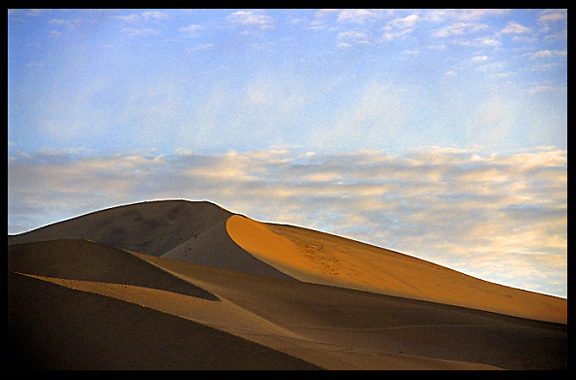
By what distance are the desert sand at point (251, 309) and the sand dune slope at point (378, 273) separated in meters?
0.09

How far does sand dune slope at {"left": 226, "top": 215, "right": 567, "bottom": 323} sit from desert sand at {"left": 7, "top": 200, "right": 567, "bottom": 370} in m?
0.09

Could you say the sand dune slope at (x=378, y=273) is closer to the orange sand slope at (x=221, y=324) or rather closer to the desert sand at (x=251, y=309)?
the desert sand at (x=251, y=309)

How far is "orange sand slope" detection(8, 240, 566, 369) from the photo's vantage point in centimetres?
675

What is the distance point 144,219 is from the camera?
24.9m

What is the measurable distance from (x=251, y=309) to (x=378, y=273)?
9364 mm

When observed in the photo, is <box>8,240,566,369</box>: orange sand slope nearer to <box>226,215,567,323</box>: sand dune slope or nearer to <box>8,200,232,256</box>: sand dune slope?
<box>226,215,567,323</box>: sand dune slope

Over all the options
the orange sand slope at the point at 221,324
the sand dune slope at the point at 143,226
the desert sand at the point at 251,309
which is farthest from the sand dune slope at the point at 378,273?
the orange sand slope at the point at 221,324

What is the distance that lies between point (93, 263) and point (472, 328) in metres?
7.25

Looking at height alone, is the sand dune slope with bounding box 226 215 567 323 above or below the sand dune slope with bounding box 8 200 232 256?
below

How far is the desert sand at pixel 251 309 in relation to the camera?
6.84 meters

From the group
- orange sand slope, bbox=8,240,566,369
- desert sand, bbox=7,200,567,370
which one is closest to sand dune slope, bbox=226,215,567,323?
desert sand, bbox=7,200,567,370
